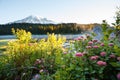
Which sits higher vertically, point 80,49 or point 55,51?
point 80,49

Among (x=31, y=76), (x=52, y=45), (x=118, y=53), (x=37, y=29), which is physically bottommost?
(x=37, y=29)

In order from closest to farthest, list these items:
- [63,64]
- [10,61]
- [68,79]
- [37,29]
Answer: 1. [68,79]
2. [63,64]
3. [10,61]
4. [37,29]

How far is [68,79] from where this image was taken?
4672mm

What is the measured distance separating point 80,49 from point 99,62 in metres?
1.22

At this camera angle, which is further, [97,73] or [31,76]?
[31,76]

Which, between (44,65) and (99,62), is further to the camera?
(44,65)

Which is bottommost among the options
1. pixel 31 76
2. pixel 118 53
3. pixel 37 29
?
pixel 37 29

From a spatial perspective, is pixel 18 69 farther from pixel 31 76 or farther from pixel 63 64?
pixel 63 64

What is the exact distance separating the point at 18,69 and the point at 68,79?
3116mm

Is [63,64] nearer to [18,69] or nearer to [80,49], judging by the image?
[80,49]

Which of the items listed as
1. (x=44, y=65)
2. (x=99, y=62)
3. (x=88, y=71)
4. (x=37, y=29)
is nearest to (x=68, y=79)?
(x=88, y=71)

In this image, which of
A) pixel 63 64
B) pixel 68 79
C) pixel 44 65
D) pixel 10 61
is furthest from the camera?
pixel 10 61

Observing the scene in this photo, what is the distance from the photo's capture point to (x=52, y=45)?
821 cm

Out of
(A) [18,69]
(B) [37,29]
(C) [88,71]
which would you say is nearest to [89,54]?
(C) [88,71]
